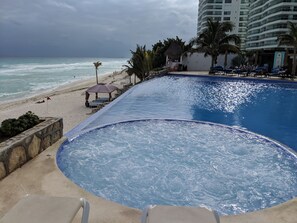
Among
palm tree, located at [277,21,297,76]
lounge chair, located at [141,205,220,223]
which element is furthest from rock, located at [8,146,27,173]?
palm tree, located at [277,21,297,76]

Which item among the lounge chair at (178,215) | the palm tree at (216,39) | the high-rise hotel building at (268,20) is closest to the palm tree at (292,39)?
the palm tree at (216,39)

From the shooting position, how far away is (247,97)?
57.8 ft

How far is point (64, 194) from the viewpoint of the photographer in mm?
4332

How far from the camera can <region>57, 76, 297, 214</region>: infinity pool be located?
18.0 ft

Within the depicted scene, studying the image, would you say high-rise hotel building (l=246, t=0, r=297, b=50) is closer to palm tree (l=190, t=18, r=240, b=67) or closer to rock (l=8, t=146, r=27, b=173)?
palm tree (l=190, t=18, r=240, b=67)

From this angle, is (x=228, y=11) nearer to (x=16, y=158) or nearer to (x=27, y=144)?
(x=27, y=144)

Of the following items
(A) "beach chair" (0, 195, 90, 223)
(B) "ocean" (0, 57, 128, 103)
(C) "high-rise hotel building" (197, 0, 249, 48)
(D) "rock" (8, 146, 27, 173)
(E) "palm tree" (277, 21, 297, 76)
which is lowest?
(B) "ocean" (0, 57, 128, 103)

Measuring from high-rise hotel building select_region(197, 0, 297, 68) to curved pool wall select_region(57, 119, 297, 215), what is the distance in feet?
97.5

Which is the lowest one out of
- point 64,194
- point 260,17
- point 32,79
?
point 32,79

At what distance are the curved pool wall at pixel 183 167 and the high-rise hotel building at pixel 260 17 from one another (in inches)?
1170

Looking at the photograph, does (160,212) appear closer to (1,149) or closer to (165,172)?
(1,149)

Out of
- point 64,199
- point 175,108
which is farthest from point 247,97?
point 64,199

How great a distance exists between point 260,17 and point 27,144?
8360 centimetres

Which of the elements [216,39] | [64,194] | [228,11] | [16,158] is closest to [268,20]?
[228,11]
